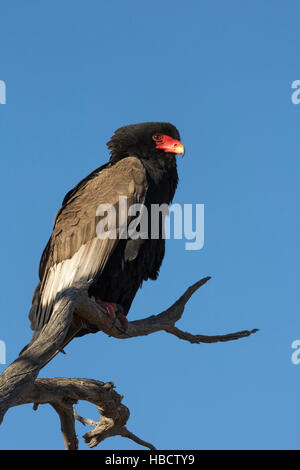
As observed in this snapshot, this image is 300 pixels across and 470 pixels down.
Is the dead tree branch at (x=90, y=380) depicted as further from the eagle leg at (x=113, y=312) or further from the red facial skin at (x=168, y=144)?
the red facial skin at (x=168, y=144)

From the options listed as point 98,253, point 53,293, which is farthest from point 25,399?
point 98,253

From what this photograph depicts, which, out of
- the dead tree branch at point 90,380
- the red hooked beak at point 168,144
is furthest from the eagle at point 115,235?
the dead tree branch at point 90,380

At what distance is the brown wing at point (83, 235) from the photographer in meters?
5.84

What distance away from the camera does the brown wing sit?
19.2ft

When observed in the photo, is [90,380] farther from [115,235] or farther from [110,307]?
[115,235]

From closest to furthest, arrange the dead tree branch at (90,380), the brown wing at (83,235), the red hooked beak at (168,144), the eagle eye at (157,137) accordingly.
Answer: the dead tree branch at (90,380) → the brown wing at (83,235) → the red hooked beak at (168,144) → the eagle eye at (157,137)

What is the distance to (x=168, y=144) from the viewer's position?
22.1 ft

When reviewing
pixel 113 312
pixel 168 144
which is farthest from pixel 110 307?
pixel 168 144

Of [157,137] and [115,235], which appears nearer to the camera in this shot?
[115,235]

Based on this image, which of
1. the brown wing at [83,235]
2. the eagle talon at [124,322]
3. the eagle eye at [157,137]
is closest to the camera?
the brown wing at [83,235]

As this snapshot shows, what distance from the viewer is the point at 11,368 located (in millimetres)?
4023

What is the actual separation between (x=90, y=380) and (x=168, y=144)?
2495 millimetres
